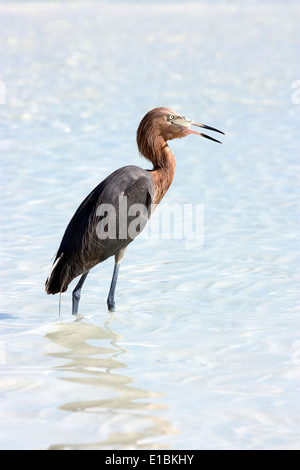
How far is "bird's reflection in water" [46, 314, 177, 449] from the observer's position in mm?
4613

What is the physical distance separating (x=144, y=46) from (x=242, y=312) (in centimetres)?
2812

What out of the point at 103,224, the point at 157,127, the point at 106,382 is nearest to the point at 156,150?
the point at 157,127

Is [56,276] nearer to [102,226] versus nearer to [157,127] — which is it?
[102,226]

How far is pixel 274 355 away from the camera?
5.93 meters

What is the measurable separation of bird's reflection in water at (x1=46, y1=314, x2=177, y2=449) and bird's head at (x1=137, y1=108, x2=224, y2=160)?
1.57 metres

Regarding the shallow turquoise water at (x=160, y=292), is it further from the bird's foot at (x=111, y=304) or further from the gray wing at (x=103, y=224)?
the gray wing at (x=103, y=224)

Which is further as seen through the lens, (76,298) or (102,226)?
(76,298)

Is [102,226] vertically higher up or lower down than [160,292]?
higher up

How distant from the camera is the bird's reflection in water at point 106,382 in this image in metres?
4.61

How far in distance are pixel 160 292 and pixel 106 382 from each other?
84.4 inches

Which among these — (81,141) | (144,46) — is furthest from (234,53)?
(81,141)

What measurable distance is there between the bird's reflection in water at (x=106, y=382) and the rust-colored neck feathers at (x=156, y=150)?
1285mm

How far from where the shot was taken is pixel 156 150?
695 cm

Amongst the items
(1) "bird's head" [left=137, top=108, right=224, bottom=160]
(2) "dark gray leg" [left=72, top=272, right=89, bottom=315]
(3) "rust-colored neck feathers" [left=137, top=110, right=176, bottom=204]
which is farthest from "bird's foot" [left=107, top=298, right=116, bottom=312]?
(1) "bird's head" [left=137, top=108, right=224, bottom=160]
